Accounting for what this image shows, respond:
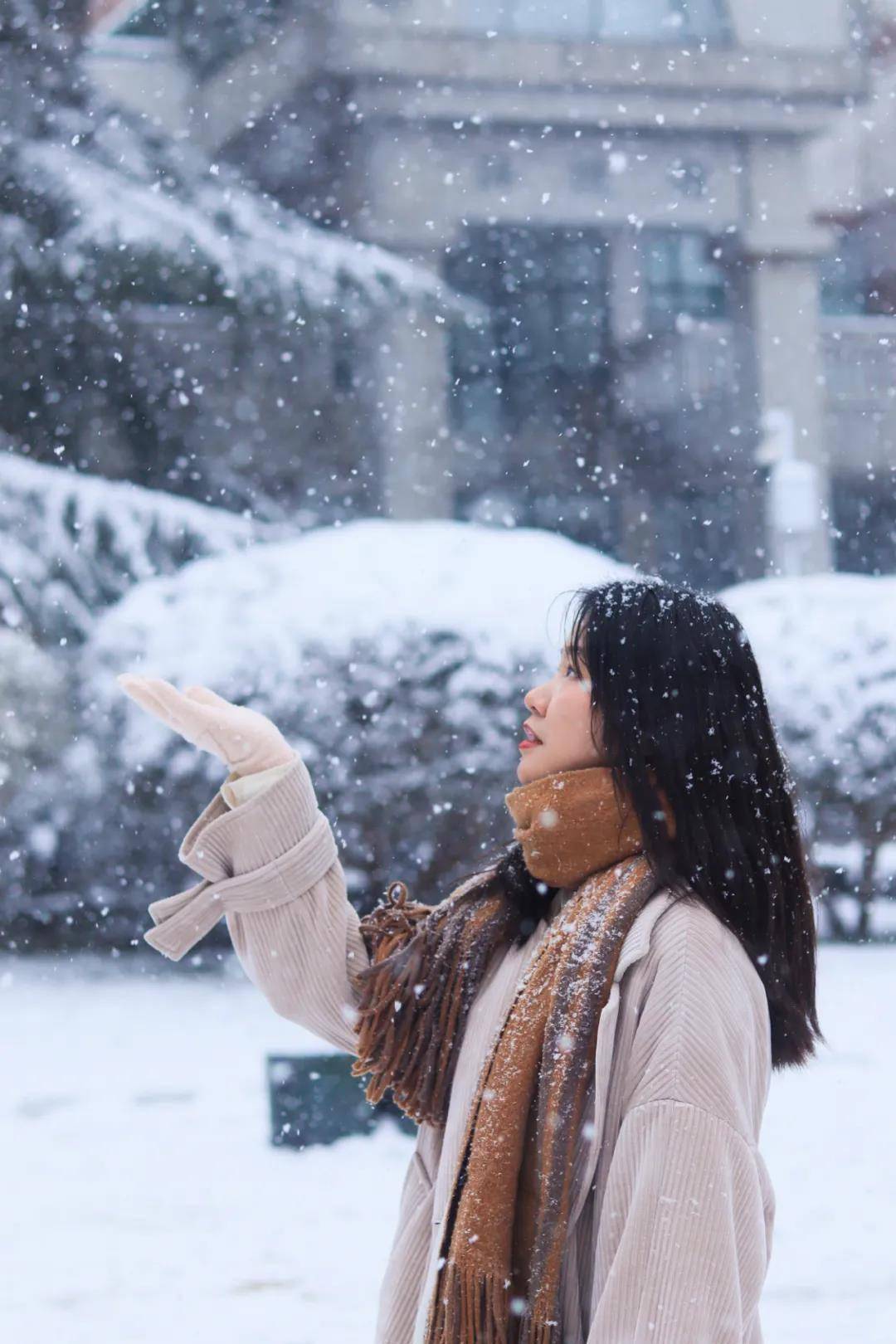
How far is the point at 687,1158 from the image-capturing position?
125 cm

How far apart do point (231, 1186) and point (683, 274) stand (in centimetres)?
761

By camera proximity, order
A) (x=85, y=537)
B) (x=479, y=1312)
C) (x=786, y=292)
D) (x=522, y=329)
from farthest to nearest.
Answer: (x=786, y=292) → (x=522, y=329) → (x=85, y=537) → (x=479, y=1312)

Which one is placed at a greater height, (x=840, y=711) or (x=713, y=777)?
(x=713, y=777)

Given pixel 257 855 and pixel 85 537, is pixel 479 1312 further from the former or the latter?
pixel 85 537

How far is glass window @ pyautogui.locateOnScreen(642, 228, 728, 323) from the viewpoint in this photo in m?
10.0

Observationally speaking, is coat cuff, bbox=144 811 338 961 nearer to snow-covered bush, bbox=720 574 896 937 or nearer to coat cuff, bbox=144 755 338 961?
coat cuff, bbox=144 755 338 961

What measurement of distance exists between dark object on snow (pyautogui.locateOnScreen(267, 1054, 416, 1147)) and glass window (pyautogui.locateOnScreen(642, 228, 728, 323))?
22.4 ft

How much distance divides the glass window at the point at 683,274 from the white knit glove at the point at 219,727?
28.9ft

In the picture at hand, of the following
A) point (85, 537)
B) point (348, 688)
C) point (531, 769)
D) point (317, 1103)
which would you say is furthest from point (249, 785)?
point (85, 537)

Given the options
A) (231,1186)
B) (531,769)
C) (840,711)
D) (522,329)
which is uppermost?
(531,769)

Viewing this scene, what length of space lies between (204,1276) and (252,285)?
6.16m

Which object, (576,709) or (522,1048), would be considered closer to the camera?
(522,1048)

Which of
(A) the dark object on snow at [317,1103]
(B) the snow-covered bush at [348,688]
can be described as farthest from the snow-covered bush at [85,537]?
(A) the dark object on snow at [317,1103]

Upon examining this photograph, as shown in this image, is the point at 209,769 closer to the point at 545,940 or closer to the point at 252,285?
the point at 252,285
